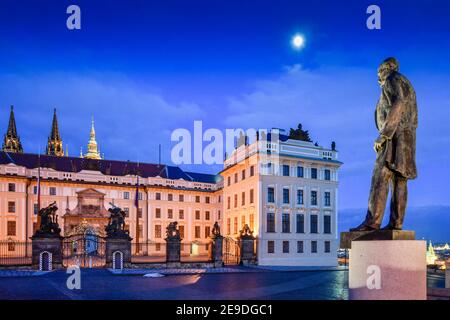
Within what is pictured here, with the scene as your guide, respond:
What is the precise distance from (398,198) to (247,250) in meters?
27.0

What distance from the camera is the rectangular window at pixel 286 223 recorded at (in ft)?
125

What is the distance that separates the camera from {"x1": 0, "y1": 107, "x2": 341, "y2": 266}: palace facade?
124 feet

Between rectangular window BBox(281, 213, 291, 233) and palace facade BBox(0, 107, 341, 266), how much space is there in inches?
3.7

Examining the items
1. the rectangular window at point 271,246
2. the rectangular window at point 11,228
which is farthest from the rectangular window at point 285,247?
the rectangular window at point 11,228

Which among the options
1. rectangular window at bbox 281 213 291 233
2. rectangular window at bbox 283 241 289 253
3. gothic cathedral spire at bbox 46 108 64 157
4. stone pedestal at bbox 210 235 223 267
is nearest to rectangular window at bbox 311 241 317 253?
rectangular window at bbox 283 241 289 253

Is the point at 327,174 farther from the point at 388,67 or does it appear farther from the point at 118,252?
the point at 388,67

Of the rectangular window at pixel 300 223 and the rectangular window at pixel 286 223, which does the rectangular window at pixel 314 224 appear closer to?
the rectangular window at pixel 300 223

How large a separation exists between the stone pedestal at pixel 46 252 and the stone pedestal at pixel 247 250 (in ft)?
44.8

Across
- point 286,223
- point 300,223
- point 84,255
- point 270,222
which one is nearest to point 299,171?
point 300,223

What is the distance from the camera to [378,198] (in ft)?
20.3

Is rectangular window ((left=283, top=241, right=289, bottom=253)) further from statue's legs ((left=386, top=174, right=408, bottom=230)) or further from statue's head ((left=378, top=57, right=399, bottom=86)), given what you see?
statue's head ((left=378, top=57, right=399, bottom=86))

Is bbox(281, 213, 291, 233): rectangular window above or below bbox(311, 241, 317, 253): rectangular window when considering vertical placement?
above

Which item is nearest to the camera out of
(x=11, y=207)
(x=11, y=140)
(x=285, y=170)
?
(x=285, y=170)

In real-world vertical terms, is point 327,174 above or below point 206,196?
above
